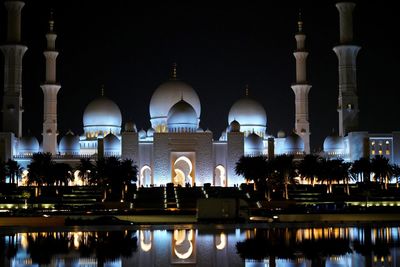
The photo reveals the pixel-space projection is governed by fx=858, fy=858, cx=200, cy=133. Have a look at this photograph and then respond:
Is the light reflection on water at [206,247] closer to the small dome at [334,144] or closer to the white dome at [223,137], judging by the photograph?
the white dome at [223,137]

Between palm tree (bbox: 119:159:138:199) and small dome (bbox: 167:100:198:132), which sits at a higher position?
small dome (bbox: 167:100:198:132)

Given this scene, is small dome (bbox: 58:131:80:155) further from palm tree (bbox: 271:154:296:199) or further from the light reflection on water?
the light reflection on water

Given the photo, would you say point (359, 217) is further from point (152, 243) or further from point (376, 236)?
point (152, 243)

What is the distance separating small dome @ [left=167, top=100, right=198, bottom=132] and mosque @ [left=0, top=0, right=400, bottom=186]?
6 centimetres

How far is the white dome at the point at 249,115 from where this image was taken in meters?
58.4

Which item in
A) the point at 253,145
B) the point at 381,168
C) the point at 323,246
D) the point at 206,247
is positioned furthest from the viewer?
the point at 253,145

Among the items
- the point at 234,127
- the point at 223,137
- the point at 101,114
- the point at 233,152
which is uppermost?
the point at 101,114

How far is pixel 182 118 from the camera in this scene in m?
53.6

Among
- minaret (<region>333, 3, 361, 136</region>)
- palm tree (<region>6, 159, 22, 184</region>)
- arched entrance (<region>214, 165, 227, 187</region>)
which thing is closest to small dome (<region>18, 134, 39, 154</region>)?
palm tree (<region>6, 159, 22, 184</region>)

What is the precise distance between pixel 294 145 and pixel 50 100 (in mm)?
16371

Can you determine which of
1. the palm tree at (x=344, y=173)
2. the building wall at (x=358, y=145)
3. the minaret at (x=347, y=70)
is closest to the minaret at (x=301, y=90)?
the minaret at (x=347, y=70)

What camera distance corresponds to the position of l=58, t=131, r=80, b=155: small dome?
56.6 metres

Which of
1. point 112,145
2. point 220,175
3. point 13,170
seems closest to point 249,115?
point 220,175

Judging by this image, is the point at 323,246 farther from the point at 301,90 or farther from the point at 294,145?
the point at 301,90
